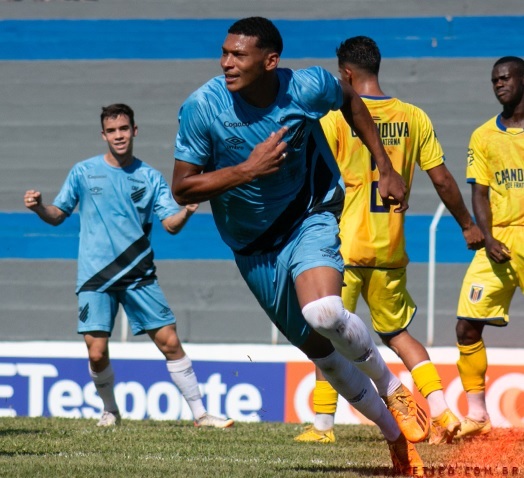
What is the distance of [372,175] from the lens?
6.81m

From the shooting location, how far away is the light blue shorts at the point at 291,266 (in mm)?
4938

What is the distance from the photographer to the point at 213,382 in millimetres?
9391

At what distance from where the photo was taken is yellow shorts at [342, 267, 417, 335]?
270 inches

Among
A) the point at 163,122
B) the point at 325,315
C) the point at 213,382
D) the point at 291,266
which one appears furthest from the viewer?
the point at 163,122

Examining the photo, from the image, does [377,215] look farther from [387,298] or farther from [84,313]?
[84,313]

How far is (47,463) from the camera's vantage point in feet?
17.4

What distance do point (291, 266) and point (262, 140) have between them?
0.57 metres

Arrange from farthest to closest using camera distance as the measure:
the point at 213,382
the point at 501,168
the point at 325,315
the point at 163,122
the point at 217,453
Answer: the point at 163,122 → the point at 213,382 → the point at 501,168 → the point at 217,453 → the point at 325,315

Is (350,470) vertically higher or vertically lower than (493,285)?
lower

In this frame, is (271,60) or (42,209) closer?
(271,60)

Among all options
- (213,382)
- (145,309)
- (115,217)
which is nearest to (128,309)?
(145,309)

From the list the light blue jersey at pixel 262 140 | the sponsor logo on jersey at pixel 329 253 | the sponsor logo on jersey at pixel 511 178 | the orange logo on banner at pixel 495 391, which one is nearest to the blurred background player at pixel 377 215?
the sponsor logo on jersey at pixel 511 178

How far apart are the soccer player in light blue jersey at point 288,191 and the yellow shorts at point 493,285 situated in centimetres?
235

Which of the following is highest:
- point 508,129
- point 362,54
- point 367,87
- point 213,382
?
point 362,54
